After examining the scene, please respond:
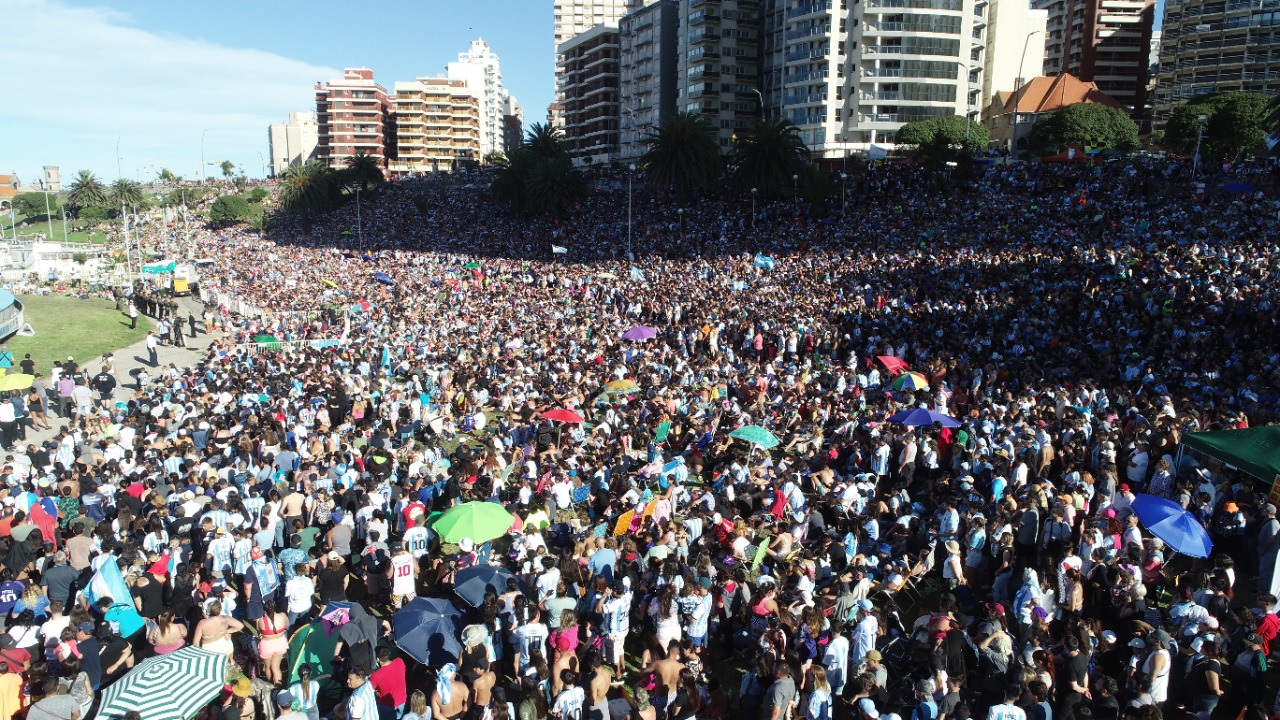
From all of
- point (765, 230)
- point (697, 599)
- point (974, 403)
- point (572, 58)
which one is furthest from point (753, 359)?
point (572, 58)

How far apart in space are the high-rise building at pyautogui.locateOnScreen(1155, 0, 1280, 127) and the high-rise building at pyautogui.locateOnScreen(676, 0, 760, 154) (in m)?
40.8

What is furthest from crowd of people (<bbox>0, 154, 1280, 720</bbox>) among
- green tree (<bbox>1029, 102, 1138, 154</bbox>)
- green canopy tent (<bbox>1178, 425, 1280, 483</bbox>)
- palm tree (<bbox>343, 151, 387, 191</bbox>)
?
palm tree (<bbox>343, 151, 387, 191</bbox>)

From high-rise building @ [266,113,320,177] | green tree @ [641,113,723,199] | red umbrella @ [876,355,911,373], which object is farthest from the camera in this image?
high-rise building @ [266,113,320,177]

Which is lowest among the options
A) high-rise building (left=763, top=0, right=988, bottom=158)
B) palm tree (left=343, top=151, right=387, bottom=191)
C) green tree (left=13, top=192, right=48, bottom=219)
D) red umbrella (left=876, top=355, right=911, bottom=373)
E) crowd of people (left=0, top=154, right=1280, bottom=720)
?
crowd of people (left=0, top=154, right=1280, bottom=720)

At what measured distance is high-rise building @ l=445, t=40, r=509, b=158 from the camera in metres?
146

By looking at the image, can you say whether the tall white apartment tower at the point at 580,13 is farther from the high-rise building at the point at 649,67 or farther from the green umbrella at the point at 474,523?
the green umbrella at the point at 474,523

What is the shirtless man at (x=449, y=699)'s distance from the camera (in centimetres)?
669

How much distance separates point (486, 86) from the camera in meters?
162

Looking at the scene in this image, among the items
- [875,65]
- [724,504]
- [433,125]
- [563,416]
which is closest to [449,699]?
[724,504]

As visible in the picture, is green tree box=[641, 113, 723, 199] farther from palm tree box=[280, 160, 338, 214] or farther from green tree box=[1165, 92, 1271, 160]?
palm tree box=[280, 160, 338, 214]

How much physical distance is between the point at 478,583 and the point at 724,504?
3.94 metres

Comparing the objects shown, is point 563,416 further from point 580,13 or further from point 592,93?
point 580,13

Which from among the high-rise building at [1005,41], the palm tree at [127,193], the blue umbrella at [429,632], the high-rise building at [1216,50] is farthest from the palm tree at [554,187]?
the palm tree at [127,193]

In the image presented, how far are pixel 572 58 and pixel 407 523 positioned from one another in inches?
4086
